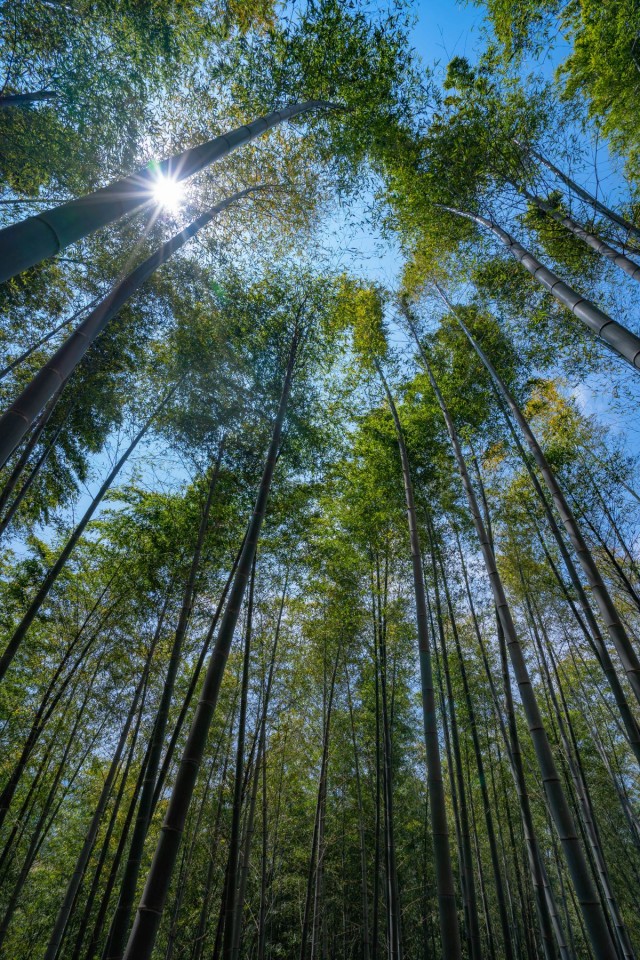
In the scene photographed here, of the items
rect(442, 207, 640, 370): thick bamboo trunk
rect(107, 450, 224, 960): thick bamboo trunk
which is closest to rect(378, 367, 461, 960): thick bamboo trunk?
rect(107, 450, 224, 960): thick bamboo trunk

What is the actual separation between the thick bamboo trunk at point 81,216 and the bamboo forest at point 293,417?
0.01m

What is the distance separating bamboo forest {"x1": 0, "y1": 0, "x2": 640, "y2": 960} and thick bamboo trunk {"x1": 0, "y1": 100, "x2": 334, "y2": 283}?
0.5 inches

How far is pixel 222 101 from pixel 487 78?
238cm

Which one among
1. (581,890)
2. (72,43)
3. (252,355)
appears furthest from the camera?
(252,355)

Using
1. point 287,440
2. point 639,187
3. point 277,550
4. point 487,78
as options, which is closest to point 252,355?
point 287,440

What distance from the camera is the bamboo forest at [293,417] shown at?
2.96 m

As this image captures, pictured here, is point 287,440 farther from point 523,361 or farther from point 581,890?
point 581,890

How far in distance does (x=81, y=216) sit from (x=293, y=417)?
3.46m

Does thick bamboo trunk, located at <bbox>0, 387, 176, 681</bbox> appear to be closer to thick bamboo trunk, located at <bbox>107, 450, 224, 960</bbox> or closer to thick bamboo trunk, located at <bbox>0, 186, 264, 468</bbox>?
thick bamboo trunk, located at <bbox>107, 450, 224, 960</bbox>

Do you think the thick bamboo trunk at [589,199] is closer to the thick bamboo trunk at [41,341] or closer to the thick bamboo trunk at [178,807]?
the thick bamboo trunk at [178,807]

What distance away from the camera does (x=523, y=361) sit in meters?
5.29

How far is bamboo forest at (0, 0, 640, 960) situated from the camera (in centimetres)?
296

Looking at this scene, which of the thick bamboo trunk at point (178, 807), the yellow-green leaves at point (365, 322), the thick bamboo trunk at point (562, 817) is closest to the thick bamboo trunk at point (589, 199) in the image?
the yellow-green leaves at point (365, 322)

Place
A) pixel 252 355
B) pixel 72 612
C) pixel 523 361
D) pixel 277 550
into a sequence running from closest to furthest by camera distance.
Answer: pixel 252 355, pixel 523 361, pixel 277 550, pixel 72 612
